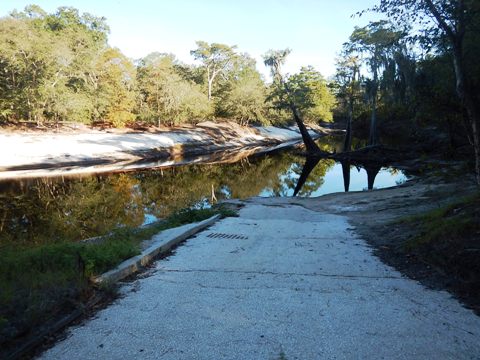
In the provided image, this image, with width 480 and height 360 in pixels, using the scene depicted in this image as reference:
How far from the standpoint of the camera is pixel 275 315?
3.72 m

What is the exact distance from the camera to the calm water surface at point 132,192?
12219 millimetres

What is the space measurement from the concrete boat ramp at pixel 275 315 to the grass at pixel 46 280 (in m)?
0.36

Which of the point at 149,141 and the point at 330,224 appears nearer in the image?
the point at 330,224

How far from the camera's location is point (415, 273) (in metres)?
5.29

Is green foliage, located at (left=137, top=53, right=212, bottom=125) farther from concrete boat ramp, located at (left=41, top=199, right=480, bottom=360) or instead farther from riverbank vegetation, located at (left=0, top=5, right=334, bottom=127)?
concrete boat ramp, located at (left=41, top=199, right=480, bottom=360)

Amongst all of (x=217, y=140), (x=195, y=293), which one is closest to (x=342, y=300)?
(x=195, y=293)

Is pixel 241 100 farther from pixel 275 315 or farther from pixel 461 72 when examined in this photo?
pixel 275 315

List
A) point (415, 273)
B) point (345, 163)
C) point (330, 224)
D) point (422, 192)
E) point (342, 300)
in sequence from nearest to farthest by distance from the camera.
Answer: point (342, 300), point (415, 273), point (330, 224), point (422, 192), point (345, 163)

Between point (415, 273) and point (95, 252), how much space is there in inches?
188

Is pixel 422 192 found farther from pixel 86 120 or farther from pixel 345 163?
pixel 86 120

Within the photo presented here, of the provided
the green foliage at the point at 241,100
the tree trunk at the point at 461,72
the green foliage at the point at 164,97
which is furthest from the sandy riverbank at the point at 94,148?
the tree trunk at the point at 461,72

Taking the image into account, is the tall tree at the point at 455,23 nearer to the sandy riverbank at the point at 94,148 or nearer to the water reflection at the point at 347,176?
the water reflection at the point at 347,176

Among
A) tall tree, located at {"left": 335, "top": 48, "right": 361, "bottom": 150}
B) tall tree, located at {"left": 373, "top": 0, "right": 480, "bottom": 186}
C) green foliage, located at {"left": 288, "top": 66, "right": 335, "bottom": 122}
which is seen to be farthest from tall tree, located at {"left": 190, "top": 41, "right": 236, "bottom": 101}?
tall tree, located at {"left": 373, "top": 0, "right": 480, "bottom": 186}

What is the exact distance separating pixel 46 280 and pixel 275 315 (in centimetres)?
262
